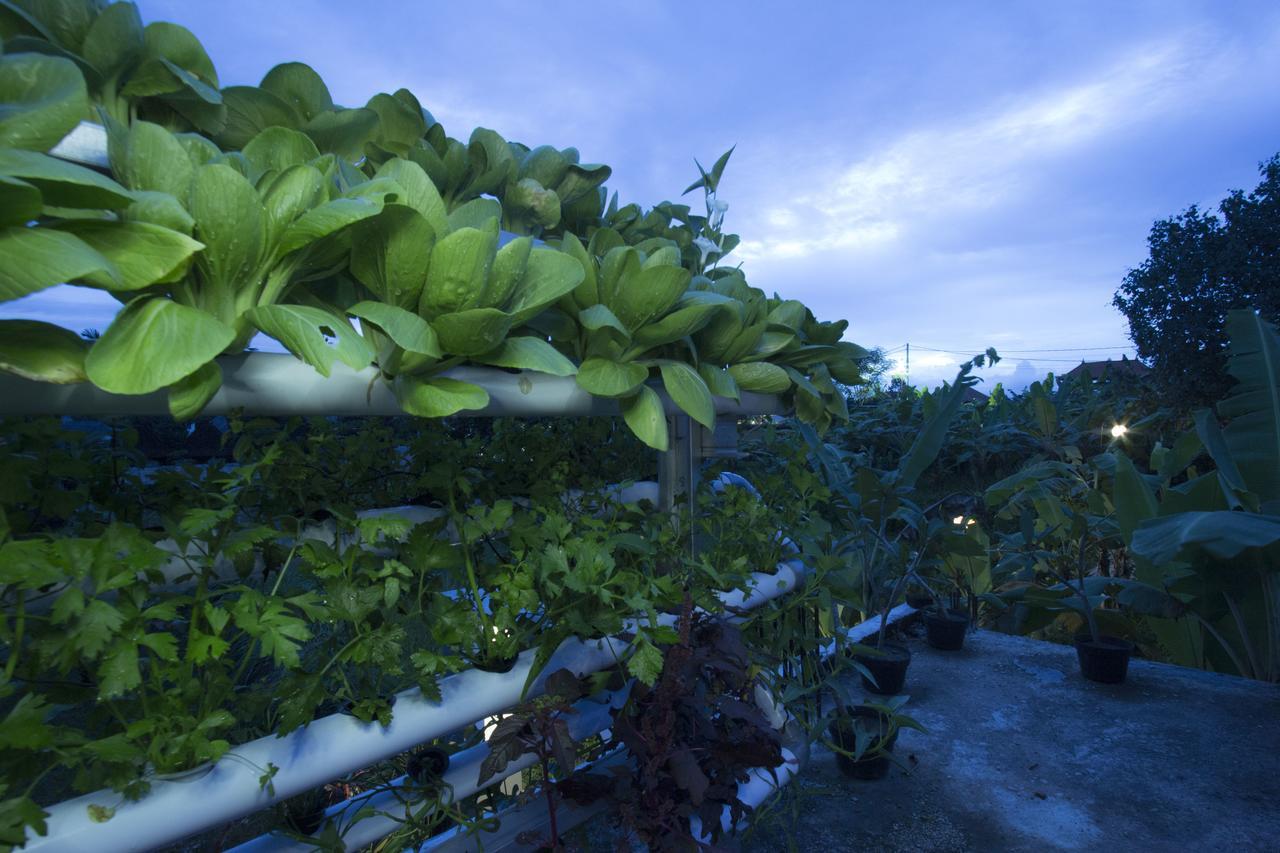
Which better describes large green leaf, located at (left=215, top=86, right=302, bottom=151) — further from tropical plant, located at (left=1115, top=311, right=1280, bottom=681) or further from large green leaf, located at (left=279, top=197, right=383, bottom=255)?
tropical plant, located at (left=1115, top=311, right=1280, bottom=681)

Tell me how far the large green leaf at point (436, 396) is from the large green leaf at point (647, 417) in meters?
0.22

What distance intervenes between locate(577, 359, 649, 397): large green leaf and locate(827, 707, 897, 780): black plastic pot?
1474mm

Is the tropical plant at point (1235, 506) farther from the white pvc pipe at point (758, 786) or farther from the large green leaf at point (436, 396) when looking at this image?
the large green leaf at point (436, 396)

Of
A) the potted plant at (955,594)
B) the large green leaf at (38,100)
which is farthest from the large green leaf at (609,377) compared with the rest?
the potted plant at (955,594)

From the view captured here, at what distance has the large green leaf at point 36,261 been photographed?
35cm

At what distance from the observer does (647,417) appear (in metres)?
0.76

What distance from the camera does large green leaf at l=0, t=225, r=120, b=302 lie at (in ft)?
1.13

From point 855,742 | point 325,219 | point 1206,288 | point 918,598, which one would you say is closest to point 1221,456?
point 918,598

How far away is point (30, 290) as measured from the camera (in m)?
0.35

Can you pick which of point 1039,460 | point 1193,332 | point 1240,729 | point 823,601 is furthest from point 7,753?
point 1193,332

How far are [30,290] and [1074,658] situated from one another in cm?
358

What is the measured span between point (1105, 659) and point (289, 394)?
3067 mm

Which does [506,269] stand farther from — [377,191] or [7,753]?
[7,753]

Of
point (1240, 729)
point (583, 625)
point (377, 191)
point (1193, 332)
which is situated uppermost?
point (1193, 332)
